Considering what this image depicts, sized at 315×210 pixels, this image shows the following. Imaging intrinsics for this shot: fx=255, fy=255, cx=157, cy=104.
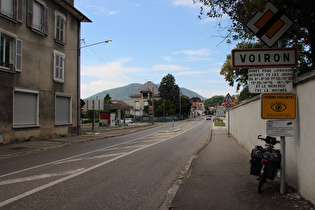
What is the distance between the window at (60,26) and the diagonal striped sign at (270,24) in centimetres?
1601

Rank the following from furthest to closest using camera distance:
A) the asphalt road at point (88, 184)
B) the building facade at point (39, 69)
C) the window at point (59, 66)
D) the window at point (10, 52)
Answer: the window at point (59, 66)
the building facade at point (39, 69)
the window at point (10, 52)
the asphalt road at point (88, 184)

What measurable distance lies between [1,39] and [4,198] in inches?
460

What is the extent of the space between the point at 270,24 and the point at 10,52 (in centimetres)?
1401

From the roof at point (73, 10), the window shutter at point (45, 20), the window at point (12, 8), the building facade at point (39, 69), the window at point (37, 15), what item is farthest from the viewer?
the roof at point (73, 10)

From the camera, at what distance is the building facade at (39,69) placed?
45.6 feet

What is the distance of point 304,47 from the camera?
7.02 metres

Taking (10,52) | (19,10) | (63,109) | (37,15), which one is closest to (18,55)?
(10,52)

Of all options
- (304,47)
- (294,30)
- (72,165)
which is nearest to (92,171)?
(72,165)

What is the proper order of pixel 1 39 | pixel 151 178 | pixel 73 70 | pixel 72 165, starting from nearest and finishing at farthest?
pixel 151 178
pixel 72 165
pixel 1 39
pixel 73 70

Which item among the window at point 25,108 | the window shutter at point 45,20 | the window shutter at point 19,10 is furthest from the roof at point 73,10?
the window at point 25,108

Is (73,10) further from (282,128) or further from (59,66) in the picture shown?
(282,128)

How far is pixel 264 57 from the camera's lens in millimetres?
4969

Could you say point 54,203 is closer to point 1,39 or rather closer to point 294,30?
point 294,30

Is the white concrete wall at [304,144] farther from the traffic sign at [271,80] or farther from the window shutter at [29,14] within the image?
the window shutter at [29,14]
